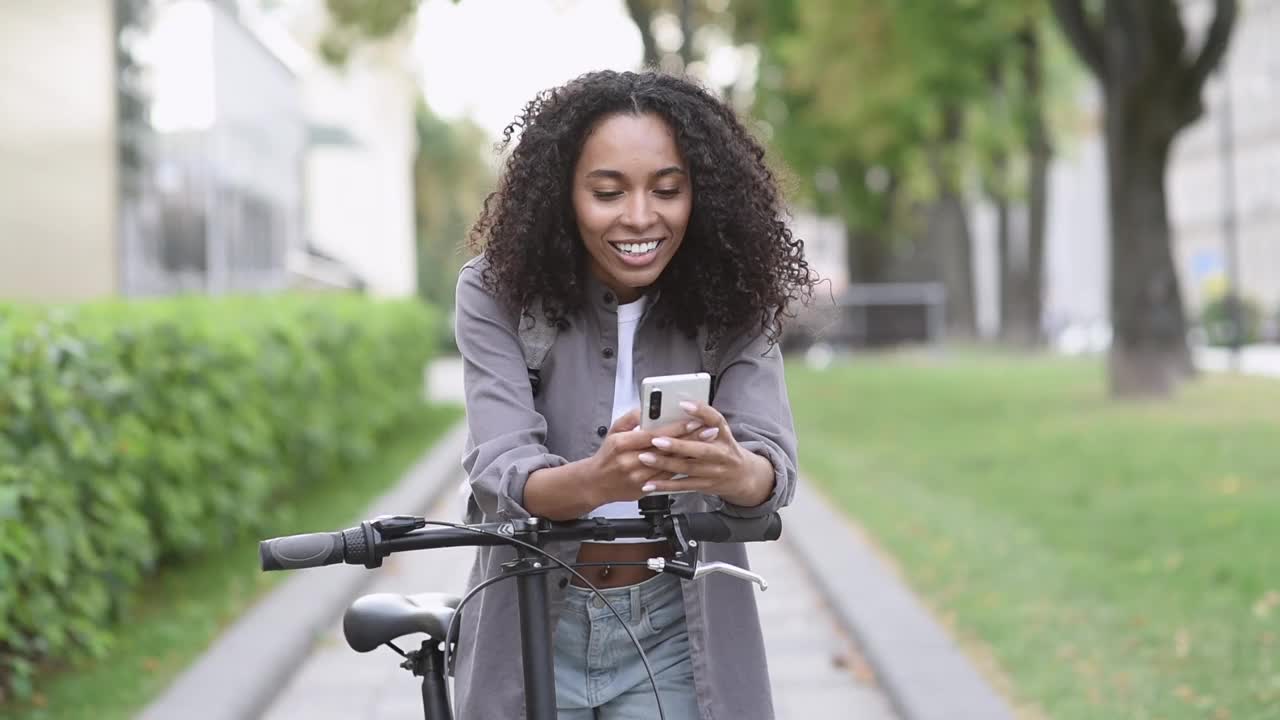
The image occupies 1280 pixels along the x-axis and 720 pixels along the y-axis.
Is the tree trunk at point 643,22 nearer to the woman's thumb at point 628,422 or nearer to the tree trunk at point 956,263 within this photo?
the tree trunk at point 956,263

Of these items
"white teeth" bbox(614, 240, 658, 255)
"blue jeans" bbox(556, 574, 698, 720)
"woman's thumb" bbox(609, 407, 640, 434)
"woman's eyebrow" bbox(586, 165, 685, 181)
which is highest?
"woman's eyebrow" bbox(586, 165, 685, 181)

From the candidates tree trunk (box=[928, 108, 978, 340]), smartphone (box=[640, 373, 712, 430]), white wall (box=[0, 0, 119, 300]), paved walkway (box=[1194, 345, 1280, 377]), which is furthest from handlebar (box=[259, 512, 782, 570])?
tree trunk (box=[928, 108, 978, 340])

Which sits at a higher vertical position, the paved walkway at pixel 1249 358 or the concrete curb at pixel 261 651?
the paved walkway at pixel 1249 358

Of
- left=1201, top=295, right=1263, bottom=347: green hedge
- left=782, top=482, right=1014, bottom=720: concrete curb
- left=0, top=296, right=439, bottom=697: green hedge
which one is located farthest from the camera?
left=1201, top=295, right=1263, bottom=347: green hedge

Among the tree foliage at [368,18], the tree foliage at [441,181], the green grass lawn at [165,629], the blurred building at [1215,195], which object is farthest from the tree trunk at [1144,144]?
the tree foliage at [441,181]

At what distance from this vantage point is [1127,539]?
906 cm

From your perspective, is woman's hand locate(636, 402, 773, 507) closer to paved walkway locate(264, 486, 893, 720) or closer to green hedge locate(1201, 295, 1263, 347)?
paved walkway locate(264, 486, 893, 720)

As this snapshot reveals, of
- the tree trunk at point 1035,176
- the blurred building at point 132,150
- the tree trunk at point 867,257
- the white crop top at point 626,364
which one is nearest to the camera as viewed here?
the white crop top at point 626,364

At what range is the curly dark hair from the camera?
8.23 feet

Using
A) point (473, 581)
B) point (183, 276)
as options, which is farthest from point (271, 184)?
point (473, 581)

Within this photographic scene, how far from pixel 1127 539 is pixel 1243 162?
1978 inches

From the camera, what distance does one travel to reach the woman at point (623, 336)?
248 cm

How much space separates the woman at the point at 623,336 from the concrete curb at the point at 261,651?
3512mm

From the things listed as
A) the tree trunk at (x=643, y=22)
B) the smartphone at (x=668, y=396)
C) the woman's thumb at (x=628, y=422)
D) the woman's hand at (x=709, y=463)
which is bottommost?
the woman's hand at (x=709, y=463)
